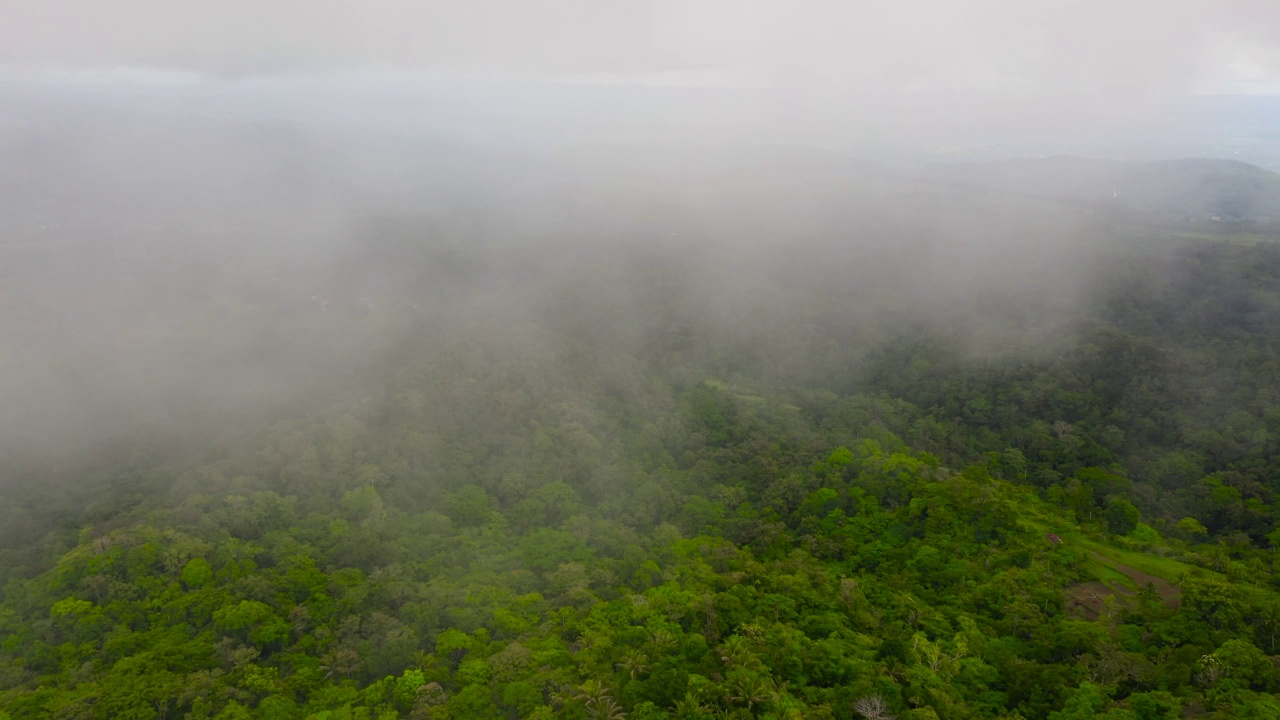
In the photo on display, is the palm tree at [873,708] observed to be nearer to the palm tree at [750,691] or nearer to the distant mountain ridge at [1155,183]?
the palm tree at [750,691]

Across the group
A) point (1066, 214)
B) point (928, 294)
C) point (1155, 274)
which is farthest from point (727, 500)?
point (1066, 214)

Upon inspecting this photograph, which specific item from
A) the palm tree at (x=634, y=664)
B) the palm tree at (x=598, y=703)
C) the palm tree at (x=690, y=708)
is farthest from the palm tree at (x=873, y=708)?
the palm tree at (x=598, y=703)

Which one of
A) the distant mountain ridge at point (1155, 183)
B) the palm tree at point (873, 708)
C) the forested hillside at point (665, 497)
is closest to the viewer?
the palm tree at point (873, 708)

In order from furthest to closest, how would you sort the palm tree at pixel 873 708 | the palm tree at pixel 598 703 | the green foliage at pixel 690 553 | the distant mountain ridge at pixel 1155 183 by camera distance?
the distant mountain ridge at pixel 1155 183
the green foliage at pixel 690 553
the palm tree at pixel 598 703
the palm tree at pixel 873 708

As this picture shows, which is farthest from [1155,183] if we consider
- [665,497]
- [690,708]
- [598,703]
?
[598,703]

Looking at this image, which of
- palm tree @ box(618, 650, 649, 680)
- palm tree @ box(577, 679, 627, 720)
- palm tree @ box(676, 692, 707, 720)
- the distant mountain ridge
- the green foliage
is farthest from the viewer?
the distant mountain ridge

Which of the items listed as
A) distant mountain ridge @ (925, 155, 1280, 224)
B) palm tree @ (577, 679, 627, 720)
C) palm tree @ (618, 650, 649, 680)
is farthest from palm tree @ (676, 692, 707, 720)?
distant mountain ridge @ (925, 155, 1280, 224)

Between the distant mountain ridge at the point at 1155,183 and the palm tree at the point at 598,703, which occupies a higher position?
the distant mountain ridge at the point at 1155,183

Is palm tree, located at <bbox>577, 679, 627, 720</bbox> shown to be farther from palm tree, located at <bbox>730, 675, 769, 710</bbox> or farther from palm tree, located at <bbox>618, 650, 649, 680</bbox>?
palm tree, located at <bbox>730, 675, 769, 710</bbox>

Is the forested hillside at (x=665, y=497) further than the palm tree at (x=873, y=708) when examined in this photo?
Yes
